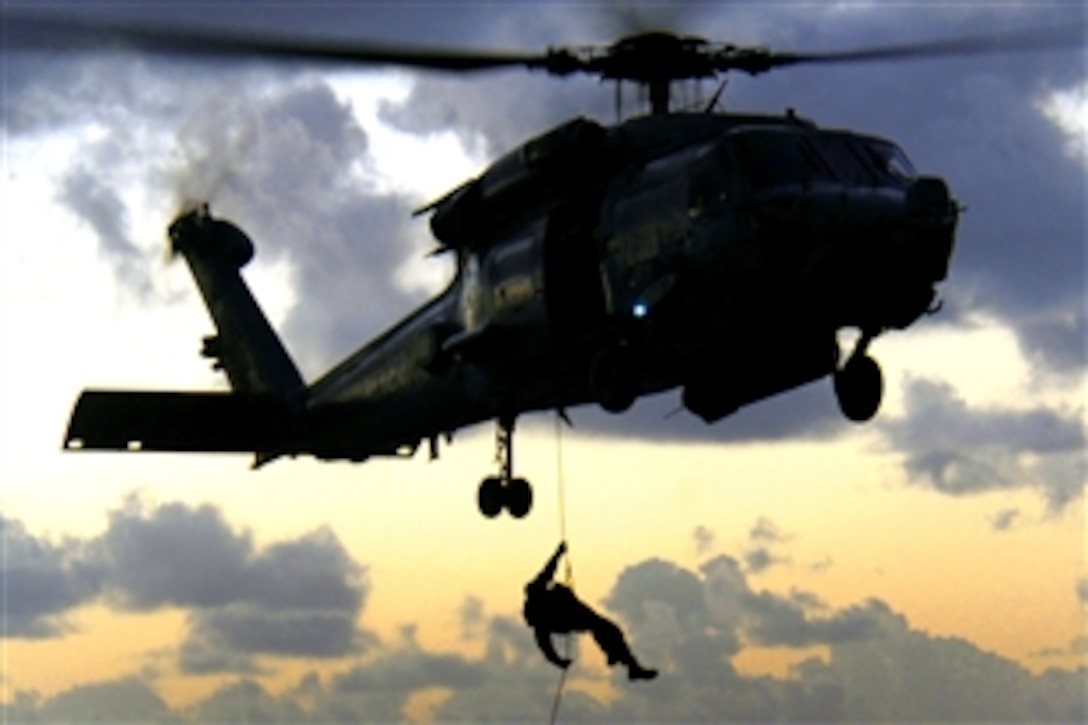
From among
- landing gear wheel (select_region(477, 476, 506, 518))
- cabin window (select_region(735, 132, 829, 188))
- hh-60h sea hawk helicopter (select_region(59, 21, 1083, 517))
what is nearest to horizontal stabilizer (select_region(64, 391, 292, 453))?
hh-60h sea hawk helicopter (select_region(59, 21, 1083, 517))

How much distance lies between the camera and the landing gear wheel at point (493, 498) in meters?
35.2

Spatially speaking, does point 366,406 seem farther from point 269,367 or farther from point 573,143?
point 573,143

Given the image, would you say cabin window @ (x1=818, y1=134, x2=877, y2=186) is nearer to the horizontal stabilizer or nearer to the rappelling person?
the rappelling person

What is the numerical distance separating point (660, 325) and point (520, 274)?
2848 mm

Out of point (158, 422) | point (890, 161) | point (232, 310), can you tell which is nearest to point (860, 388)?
point (890, 161)

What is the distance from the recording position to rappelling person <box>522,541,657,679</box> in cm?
3067

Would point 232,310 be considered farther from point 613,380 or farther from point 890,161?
point 890,161

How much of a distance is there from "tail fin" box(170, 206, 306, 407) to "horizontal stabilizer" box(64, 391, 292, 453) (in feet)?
7.31

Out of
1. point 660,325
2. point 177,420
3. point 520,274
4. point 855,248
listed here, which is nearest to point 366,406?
point 177,420

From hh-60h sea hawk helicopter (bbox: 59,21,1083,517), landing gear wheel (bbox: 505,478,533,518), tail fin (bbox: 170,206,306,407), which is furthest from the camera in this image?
tail fin (bbox: 170,206,306,407)

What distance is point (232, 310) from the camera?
136 feet

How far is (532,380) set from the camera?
1275 inches

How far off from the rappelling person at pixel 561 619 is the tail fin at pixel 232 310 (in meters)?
9.60

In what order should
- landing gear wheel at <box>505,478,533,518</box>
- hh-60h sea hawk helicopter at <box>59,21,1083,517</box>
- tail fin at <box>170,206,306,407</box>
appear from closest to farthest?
hh-60h sea hawk helicopter at <box>59,21,1083,517</box>, landing gear wheel at <box>505,478,533,518</box>, tail fin at <box>170,206,306,407</box>
